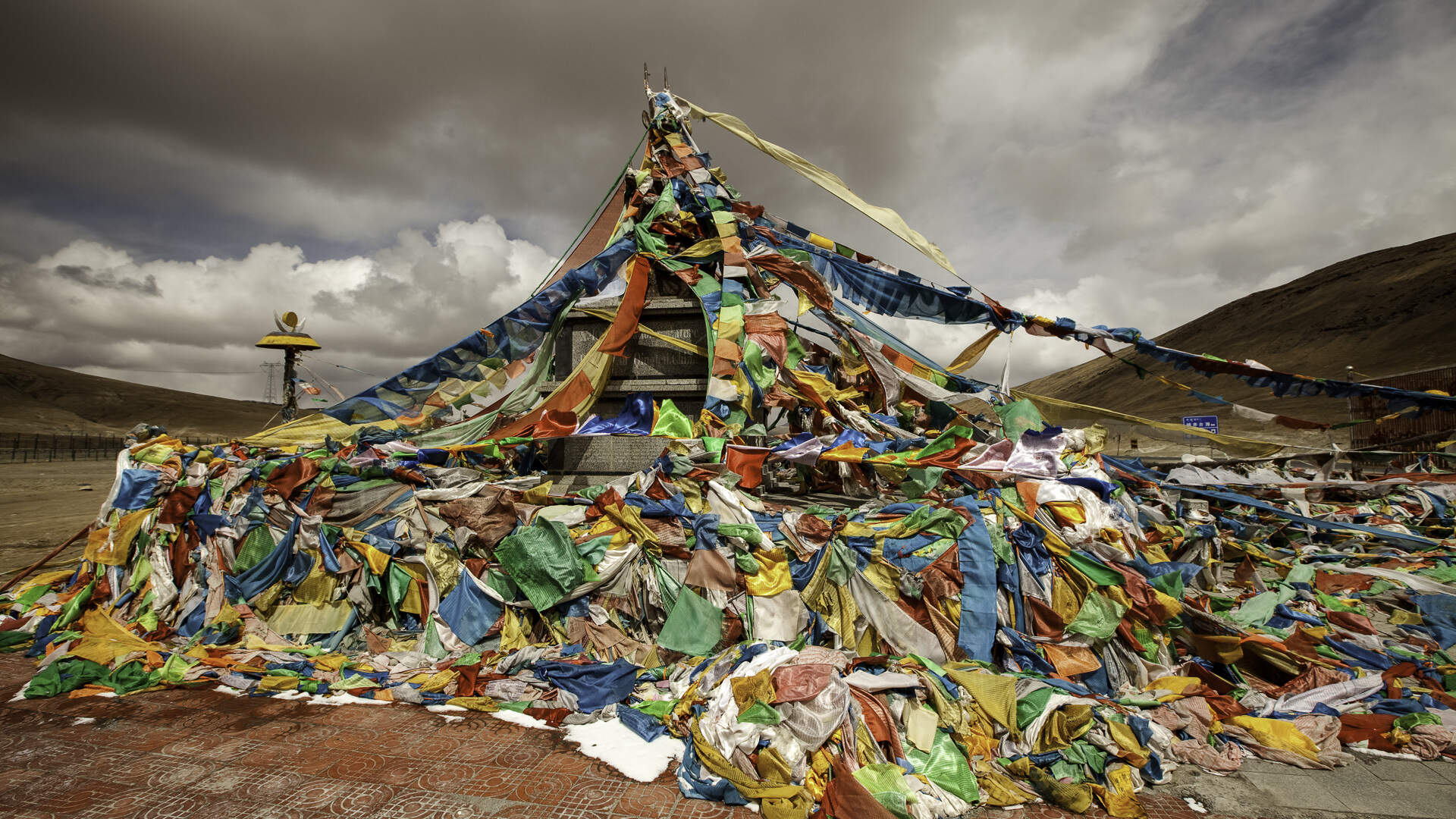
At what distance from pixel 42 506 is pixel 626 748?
17.1 meters

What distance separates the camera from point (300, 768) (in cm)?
378

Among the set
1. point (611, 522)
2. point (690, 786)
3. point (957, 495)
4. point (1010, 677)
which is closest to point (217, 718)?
point (611, 522)

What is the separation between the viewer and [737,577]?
5203mm

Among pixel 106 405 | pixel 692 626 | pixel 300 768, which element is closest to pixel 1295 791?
pixel 692 626

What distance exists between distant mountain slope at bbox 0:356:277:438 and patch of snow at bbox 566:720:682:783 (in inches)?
2162

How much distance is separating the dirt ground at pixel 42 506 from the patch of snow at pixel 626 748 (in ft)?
29.4

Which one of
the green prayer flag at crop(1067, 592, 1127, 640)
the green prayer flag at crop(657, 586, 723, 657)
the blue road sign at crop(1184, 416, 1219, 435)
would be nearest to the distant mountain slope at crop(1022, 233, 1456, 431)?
the blue road sign at crop(1184, 416, 1219, 435)

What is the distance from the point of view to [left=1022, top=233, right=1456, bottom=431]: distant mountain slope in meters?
44.7

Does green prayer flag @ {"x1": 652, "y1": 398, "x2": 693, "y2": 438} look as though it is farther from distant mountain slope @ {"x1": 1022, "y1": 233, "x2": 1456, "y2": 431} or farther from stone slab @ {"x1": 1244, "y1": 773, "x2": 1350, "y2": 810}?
distant mountain slope @ {"x1": 1022, "y1": 233, "x2": 1456, "y2": 431}

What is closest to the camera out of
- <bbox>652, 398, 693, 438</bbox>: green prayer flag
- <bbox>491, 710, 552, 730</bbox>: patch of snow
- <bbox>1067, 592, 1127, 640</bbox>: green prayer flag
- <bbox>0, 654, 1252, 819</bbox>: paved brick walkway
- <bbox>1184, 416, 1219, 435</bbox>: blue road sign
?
<bbox>0, 654, 1252, 819</bbox>: paved brick walkway

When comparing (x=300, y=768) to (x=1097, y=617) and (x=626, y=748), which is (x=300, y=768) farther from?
(x=1097, y=617)

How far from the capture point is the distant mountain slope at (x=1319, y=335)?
44656 mm

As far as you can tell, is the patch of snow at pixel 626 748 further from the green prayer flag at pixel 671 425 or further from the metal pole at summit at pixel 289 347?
the metal pole at summit at pixel 289 347

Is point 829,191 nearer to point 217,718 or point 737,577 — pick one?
point 737,577
